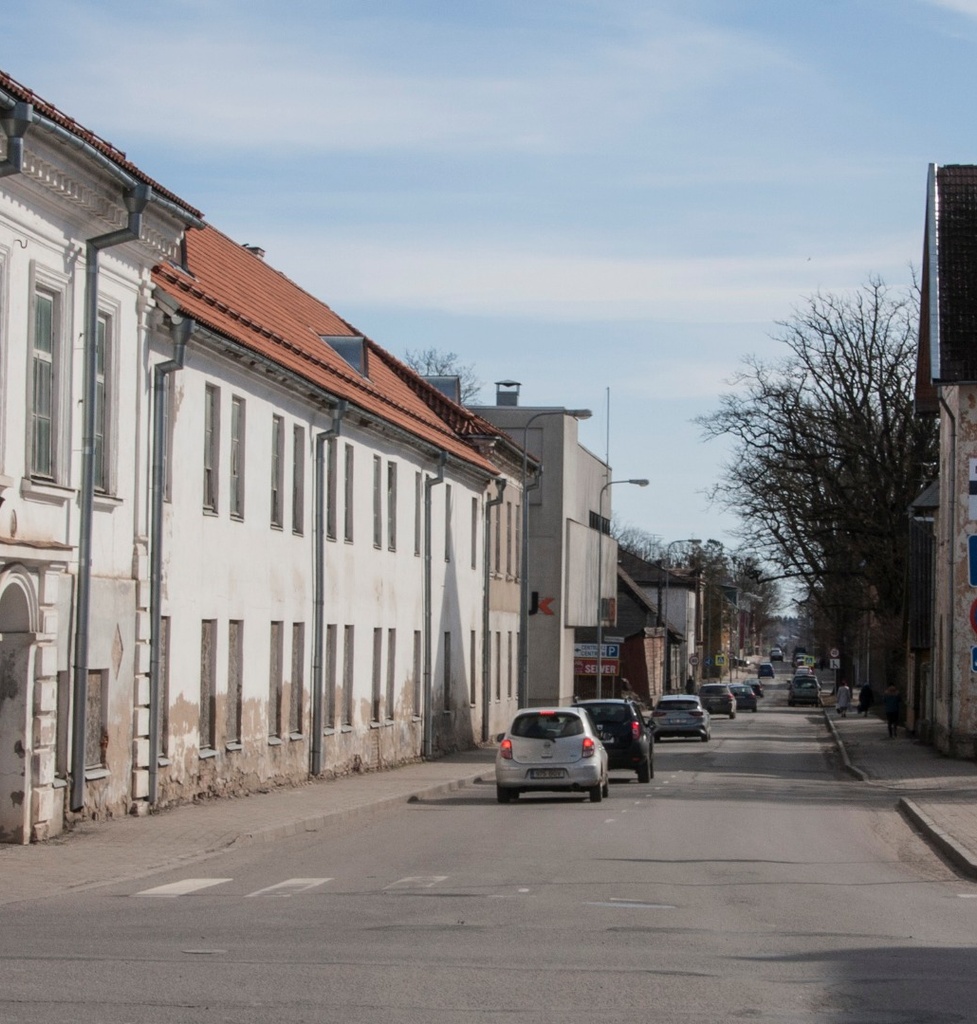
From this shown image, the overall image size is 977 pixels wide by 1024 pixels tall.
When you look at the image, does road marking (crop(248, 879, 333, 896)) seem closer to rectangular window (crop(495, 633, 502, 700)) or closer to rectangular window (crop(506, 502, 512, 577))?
rectangular window (crop(495, 633, 502, 700))

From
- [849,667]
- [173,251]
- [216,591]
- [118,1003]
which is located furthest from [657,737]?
[849,667]

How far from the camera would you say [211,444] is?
24.5 metres

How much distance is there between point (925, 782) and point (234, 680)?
43.4 feet

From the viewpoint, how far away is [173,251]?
71.4 ft

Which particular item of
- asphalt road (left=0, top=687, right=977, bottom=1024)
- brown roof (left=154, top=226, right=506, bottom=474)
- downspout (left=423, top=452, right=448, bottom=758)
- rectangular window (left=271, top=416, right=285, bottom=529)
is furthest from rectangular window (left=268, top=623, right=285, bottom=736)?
downspout (left=423, top=452, right=448, bottom=758)

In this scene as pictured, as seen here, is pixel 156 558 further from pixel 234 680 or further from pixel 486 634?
pixel 486 634

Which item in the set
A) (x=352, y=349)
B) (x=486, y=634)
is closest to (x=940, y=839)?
(x=352, y=349)

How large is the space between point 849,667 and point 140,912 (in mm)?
Result: 105174

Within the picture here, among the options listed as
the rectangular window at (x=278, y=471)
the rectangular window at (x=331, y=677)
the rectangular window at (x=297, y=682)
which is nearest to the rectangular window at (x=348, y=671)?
the rectangular window at (x=331, y=677)

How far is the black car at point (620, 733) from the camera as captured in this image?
31.4m

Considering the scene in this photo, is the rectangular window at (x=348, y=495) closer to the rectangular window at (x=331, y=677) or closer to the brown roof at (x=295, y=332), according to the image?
the brown roof at (x=295, y=332)

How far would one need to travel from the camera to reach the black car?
31.4m

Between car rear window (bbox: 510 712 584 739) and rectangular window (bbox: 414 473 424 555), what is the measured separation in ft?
39.1

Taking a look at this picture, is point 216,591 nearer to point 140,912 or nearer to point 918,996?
point 140,912
